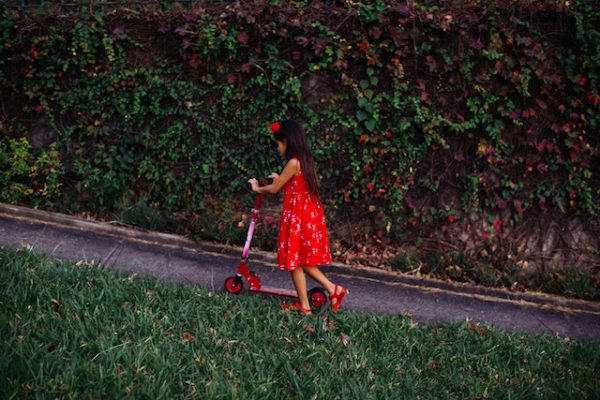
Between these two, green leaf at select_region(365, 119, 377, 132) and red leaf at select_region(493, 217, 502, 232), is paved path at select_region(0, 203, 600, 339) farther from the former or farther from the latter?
green leaf at select_region(365, 119, 377, 132)

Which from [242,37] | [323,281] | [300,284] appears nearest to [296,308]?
[300,284]

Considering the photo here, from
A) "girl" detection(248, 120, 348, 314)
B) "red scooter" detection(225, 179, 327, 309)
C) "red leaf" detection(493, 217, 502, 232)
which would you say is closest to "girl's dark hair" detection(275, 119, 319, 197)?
"girl" detection(248, 120, 348, 314)

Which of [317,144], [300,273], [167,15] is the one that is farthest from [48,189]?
[300,273]

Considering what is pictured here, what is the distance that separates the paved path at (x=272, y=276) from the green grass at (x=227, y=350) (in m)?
0.43

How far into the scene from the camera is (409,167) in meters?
6.02

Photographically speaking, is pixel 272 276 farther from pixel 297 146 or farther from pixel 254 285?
pixel 297 146

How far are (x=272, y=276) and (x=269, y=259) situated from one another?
39 centimetres

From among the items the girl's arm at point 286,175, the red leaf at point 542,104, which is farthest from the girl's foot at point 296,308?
the red leaf at point 542,104

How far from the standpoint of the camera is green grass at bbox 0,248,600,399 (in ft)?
10.1

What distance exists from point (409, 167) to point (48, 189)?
397 centimetres

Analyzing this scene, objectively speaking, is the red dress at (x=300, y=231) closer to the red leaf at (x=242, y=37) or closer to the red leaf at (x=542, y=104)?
the red leaf at (x=242, y=37)

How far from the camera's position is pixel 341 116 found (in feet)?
19.6

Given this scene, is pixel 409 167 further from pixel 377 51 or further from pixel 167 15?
pixel 167 15

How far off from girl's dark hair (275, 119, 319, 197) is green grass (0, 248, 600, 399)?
1063 millimetres
